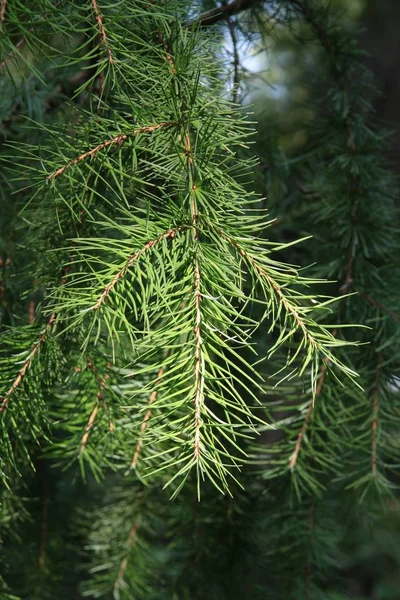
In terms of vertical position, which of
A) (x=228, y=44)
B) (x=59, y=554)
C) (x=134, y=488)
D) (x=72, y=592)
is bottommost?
(x=72, y=592)

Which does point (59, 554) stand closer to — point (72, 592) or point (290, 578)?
point (72, 592)

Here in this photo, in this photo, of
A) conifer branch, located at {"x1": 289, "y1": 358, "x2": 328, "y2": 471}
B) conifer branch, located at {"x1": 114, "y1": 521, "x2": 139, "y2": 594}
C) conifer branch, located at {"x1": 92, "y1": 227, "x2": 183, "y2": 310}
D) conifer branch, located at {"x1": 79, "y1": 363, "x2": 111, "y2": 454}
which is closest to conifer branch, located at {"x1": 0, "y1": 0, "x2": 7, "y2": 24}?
conifer branch, located at {"x1": 92, "y1": 227, "x2": 183, "y2": 310}

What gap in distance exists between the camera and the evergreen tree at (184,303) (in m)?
0.38

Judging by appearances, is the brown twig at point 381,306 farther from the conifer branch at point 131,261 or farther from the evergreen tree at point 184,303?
the conifer branch at point 131,261

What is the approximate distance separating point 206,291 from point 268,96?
2.86 meters

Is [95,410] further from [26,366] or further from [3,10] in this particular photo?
[3,10]

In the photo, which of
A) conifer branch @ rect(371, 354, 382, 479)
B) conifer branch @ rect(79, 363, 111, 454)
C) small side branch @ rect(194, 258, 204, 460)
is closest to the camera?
small side branch @ rect(194, 258, 204, 460)

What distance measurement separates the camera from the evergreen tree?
Result: 1.26 feet

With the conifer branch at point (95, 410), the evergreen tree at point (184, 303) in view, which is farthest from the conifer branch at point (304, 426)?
the conifer branch at point (95, 410)

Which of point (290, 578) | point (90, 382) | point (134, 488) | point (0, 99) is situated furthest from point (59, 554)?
point (0, 99)

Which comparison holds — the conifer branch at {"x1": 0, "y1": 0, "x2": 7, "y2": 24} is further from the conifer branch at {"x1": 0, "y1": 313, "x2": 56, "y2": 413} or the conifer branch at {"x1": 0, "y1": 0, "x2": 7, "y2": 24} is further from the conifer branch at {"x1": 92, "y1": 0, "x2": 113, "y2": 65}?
the conifer branch at {"x1": 0, "y1": 313, "x2": 56, "y2": 413}

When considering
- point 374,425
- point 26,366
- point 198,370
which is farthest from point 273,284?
point 374,425

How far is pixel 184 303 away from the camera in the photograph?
57cm

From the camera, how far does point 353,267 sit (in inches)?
27.5
